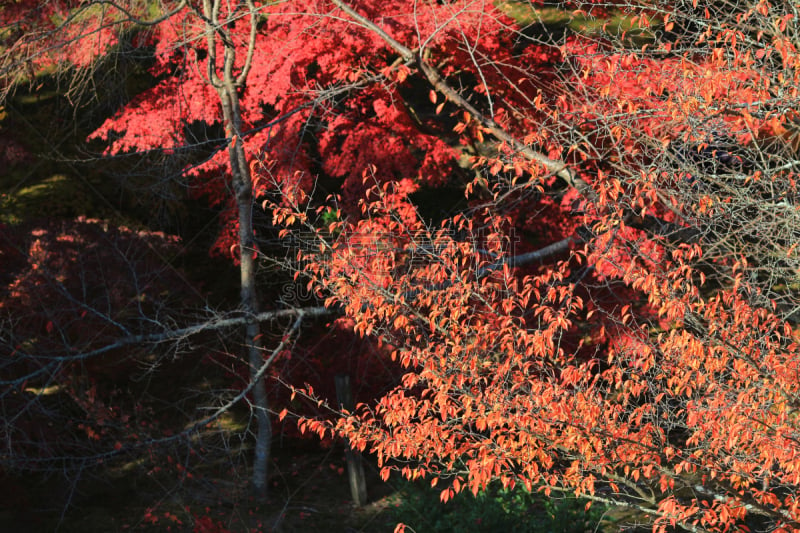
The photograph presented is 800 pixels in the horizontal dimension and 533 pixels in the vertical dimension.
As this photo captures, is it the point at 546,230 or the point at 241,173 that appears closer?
the point at 241,173

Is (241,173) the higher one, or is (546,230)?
(241,173)

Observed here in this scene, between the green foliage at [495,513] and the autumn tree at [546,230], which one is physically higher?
the autumn tree at [546,230]

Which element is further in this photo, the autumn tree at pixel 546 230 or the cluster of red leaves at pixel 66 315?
the cluster of red leaves at pixel 66 315

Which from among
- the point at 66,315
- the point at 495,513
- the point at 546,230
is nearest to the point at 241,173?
the point at 66,315

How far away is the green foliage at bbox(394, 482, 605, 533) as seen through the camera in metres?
7.73

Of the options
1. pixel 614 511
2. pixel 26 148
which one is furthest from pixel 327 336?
pixel 26 148

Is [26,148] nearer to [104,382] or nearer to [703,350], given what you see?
[104,382]

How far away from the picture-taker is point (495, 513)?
7.82 metres

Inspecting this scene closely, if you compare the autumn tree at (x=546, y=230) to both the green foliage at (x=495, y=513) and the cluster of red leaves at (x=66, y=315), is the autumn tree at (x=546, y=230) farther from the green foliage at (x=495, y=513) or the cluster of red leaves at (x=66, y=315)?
the cluster of red leaves at (x=66, y=315)

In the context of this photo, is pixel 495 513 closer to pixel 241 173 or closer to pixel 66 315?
pixel 241 173

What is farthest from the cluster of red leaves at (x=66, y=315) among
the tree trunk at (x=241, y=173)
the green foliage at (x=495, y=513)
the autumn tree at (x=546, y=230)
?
the green foliage at (x=495, y=513)

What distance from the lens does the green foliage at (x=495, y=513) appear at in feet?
25.4

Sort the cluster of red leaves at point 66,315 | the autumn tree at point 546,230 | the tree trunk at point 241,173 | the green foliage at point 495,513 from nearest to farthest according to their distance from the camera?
the autumn tree at point 546,230 → the green foliage at point 495,513 → the cluster of red leaves at point 66,315 → the tree trunk at point 241,173

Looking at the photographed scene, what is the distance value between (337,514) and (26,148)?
1028cm
